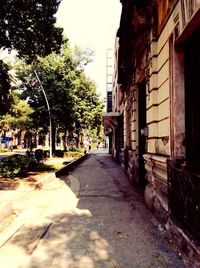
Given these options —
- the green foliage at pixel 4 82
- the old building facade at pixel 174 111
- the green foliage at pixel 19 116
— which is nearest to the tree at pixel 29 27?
the green foliage at pixel 4 82

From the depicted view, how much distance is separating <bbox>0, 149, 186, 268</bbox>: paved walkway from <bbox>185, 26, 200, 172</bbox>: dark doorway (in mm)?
1522

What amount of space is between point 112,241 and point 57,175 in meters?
10.1

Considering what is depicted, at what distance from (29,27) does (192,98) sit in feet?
35.1

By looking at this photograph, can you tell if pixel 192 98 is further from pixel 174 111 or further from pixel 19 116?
pixel 19 116

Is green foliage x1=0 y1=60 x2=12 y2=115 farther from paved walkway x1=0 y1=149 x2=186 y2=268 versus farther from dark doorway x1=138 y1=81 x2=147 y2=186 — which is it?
paved walkway x1=0 y1=149 x2=186 y2=268

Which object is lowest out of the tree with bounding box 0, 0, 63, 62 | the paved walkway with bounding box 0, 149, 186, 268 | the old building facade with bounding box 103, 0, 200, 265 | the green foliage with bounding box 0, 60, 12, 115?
the paved walkway with bounding box 0, 149, 186, 268

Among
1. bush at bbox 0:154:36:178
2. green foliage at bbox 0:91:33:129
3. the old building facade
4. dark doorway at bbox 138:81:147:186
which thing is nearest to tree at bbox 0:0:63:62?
bush at bbox 0:154:36:178

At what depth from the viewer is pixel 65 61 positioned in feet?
110

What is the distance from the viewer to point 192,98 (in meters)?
5.19

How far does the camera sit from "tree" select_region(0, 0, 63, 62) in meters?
12.8

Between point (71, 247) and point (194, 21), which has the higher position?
point (194, 21)

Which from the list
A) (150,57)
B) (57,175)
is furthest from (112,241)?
(57,175)

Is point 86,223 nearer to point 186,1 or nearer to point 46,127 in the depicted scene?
point 186,1

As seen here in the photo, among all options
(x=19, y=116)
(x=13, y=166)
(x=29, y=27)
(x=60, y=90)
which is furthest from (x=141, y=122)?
(x=19, y=116)
